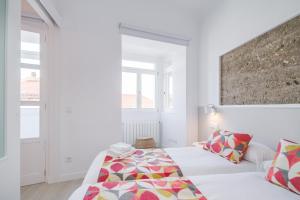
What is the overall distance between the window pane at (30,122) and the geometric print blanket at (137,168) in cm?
138

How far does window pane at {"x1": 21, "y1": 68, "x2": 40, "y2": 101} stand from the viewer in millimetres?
2244

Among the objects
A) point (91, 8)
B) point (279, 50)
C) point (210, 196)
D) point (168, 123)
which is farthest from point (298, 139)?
point (91, 8)

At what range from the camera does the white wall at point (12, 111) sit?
1.28 m

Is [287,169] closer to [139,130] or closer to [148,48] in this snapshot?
[139,130]

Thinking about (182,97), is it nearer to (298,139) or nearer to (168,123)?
(168,123)

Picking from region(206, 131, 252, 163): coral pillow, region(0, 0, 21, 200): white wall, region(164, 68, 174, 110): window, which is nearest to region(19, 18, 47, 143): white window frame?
→ region(0, 0, 21, 200): white wall

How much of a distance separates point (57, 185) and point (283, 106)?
313cm

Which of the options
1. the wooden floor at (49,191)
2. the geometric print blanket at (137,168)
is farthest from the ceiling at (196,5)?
the wooden floor at (49,191)

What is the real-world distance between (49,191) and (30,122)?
104 centimetres

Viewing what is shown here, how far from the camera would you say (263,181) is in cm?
119

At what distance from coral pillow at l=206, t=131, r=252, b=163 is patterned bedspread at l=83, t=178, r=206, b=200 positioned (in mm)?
836

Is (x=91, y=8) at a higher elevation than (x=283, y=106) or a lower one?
higher

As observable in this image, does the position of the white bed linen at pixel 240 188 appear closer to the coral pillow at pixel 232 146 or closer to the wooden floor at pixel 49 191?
the coral pillow at pixel 232 146

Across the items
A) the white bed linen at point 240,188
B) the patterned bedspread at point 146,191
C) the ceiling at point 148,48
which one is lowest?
the white bed linen at point 240,188
